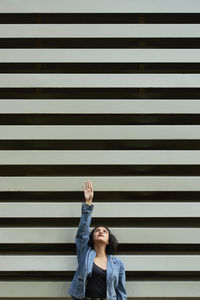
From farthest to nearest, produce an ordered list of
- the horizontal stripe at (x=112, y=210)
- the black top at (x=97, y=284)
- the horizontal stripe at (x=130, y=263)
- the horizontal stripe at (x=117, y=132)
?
the horizontal stripe at (x=117, y=132), the horizontal stripe at (x=112, y=210), the horizontal stripe at (x=130, y=263), the black top at (x=97, y=284)

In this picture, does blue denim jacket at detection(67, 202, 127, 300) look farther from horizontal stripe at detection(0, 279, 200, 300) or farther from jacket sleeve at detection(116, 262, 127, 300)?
horizontal stripe at detection(0, 279, 200, 300)

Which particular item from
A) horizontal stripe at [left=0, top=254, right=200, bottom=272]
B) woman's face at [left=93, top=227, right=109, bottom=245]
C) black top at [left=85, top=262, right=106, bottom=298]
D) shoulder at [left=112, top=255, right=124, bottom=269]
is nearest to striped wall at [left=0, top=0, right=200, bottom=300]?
horizontal stripe at [left=0, top=254, right=200, bottom=272]

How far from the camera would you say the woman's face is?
A: 4.19 meters

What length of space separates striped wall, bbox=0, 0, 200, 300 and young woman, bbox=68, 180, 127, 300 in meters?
0.24

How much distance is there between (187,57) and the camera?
191 inches

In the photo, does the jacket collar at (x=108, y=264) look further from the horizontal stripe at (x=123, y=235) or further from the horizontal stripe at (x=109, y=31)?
the horizontal stripe at (x=109, y=31)

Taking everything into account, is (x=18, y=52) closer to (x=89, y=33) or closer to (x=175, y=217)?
(x=89, y=33)

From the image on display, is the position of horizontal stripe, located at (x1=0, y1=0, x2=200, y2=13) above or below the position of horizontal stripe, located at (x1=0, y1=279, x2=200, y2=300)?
above

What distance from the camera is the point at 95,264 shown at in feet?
13.6

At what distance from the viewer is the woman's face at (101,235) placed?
4.19 metres

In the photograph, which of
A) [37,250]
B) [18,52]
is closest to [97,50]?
[18,52]

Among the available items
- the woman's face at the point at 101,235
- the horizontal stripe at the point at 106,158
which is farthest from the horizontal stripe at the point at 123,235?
the horizontal stripe at the point at 106,158

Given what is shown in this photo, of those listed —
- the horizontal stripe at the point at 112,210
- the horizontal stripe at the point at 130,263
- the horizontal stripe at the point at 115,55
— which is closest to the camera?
the horizontal stripe at the point at 130,263

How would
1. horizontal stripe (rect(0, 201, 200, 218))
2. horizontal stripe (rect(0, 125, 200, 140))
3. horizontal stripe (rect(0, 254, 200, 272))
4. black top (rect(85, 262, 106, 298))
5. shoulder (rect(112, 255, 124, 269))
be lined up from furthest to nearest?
horizontal stripe (rect(0, 125, 200, 140)), horizontal stripe (rect(0, 201, 200, 218)), horizontal stripe (rect(0, 254, 200, 272)), shoulder (rect(112, 255, 124, 269)), black top (rect(85, 262, 106, 298))
